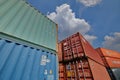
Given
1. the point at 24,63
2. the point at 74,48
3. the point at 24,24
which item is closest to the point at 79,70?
the point at 74,48

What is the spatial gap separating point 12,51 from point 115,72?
12208 millimetres

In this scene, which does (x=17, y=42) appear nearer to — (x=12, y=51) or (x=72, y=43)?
(x=12, y=51)

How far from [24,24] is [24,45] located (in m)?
1.05

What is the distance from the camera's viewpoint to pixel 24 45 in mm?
3855

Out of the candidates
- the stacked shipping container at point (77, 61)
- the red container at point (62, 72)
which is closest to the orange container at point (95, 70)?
the stacked shipping container at point (77, 61)

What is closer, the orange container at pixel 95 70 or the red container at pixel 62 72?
the orange container at pixel 95 70

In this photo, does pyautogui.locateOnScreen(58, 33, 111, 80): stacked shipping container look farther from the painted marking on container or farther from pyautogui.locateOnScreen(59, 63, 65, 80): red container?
the painted marking on container

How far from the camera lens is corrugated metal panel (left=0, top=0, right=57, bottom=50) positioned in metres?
3.47

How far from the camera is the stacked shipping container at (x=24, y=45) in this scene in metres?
3.08

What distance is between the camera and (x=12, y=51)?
328 cm

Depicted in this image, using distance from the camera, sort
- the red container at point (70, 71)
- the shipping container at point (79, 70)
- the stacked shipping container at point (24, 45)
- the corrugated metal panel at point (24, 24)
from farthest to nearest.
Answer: the red container at point (70, 71) < the shipping container at point (79, 70) < the corrugated metal panel at point (24, 24) < the stacked shipping container at point (24, 45)

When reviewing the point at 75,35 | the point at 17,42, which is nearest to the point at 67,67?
the point at 75,35

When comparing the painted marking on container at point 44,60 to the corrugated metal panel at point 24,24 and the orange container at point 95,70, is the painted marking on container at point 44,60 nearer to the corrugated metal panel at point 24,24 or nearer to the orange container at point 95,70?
the corrugated metal panel at point 24,24

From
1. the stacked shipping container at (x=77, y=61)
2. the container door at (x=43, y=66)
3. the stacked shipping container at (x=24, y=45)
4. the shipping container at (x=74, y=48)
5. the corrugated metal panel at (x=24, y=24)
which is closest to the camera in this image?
the stacked shipping container at (x=24, y=45)
